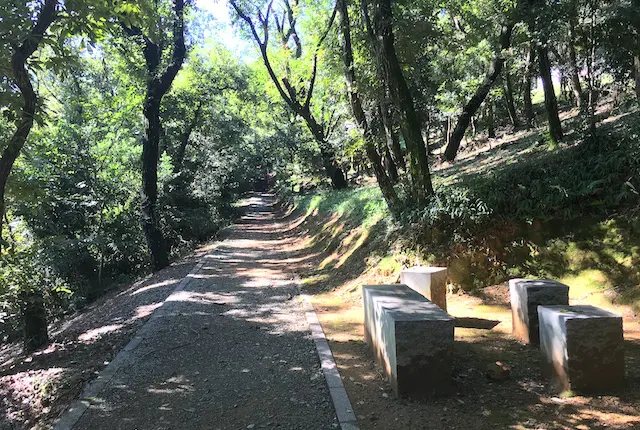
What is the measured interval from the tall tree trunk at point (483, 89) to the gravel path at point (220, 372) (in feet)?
28.0

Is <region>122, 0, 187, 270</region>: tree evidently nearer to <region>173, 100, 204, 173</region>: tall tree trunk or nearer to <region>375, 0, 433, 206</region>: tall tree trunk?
<region>375, 0, 433, 206</region>: tall tree trunk

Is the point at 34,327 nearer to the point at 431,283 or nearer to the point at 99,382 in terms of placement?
the point at 99,382

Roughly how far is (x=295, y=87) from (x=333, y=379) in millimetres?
17601

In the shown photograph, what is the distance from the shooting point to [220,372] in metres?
5.23

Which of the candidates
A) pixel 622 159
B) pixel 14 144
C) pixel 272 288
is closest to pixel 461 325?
pixel 622 159

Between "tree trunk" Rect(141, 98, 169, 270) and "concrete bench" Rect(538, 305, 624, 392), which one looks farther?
"tree trunk" Rect(141, 98, 169, 270)

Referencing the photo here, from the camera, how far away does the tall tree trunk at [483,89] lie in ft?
39.3

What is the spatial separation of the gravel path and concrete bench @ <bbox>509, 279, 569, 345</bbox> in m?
2.46

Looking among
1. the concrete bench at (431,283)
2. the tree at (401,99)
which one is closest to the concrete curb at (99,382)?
the concrete bench at (431,283)

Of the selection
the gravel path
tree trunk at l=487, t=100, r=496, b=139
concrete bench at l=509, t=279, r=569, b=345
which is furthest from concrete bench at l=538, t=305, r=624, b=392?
tree trunk at l=487, t=100, r=496, b=139

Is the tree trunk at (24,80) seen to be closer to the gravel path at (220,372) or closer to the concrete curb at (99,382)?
the concrete curb at (99,382)

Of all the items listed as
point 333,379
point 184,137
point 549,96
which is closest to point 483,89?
point 549,96

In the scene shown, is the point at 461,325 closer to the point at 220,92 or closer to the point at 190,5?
the point at 190,5

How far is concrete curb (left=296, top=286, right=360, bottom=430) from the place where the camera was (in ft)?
12.8
